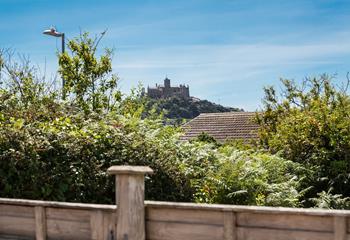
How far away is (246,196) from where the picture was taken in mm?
9375

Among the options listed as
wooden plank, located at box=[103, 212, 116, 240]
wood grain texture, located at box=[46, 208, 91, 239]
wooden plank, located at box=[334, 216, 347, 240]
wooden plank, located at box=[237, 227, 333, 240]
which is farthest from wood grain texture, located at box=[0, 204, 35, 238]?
wooden plank, located at box=[334, 216, 347, 240]

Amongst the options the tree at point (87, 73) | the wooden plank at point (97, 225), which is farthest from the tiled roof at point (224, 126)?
the wooden plank at point (97, 225)

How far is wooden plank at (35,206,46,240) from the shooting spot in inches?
247

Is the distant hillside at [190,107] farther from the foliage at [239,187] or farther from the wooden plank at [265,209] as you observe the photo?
the wooden plank at [265,209]

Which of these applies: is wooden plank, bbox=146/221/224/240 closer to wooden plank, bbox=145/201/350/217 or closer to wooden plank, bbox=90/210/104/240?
wooden plank, bbox=145/201/350/217

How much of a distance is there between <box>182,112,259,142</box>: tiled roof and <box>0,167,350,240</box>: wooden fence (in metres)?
20.4

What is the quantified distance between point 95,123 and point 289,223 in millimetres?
4970

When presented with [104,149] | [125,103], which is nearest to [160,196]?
[104,149]

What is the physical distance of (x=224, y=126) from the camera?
28.9 meters

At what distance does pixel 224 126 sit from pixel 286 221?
942 inches

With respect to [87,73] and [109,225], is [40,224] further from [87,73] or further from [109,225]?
[87,73]

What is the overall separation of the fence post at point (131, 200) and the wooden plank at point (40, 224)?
1.14m

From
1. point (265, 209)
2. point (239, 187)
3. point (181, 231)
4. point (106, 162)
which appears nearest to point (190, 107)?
point (239, 187)

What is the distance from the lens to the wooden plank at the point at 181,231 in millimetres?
5364
